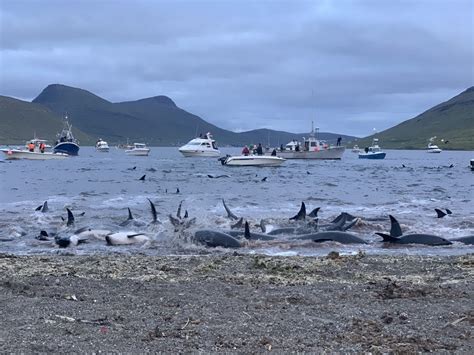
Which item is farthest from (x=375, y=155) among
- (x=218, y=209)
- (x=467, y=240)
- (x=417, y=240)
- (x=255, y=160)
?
(x=417, y=240)

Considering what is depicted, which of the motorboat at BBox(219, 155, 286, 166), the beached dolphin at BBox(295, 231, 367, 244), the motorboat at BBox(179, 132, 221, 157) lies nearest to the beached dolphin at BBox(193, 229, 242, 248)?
the beached dolphin at BBox(295, 231, 367, 244)

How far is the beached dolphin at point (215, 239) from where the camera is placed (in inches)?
706

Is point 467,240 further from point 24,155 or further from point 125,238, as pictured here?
point 24,155

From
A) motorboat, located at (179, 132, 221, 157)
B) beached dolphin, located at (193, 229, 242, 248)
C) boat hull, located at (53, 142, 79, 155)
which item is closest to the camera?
beached dolphin, located at (193, 229, 242, 248)

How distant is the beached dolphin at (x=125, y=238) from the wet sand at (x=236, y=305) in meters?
3.65

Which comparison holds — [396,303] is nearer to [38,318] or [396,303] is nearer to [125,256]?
[38,318]

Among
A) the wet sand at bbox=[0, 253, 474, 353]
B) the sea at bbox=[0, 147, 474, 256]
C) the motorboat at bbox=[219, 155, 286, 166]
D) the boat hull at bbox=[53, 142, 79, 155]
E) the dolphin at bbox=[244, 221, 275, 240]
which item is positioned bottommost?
the sea at bbox=[0, 147, 474, 256]

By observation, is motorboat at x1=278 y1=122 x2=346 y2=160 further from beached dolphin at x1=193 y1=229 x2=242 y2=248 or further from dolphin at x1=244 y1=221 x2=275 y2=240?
beached dolphin at x1=193 y1=229 x2=242 y2=248

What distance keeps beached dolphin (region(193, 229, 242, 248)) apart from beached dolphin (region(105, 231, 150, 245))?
158 cm

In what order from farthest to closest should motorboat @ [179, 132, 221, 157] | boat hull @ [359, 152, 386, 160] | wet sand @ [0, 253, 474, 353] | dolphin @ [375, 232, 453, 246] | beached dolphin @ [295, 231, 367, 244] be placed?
boat hull @ [359, 152, 386, 160] → motorboat @ [179, 132, 221, 157] → beached dolphin @ [295, 231, 367, 244] → dolphin @ [375, 232, 453, 246] → wet sand @ [0, 253, 474, 353]

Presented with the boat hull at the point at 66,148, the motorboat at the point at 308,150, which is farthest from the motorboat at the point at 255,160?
the boat hull at the point at 66,148

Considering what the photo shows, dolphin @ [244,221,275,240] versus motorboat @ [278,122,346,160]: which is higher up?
motorboat @ [278,122,346,160]

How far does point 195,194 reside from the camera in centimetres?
3706

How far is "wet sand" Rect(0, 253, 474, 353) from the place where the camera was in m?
7.91
